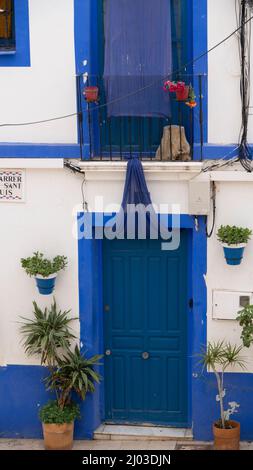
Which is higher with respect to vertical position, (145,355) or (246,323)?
(246,323)

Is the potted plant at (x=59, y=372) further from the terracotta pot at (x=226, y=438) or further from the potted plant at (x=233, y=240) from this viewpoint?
the potted plant at (x=233, y=240)

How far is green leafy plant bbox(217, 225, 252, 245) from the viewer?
10.5m

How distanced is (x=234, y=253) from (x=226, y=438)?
2292mm

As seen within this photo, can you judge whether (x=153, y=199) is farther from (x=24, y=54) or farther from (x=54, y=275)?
(x=24, y=54)

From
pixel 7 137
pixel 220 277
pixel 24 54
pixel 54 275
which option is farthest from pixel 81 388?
pixel 24 54

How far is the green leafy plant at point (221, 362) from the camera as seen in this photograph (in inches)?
425

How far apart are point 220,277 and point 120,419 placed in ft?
8.18

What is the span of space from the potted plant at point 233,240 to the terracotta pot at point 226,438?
2.09 meters

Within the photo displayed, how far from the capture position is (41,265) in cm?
1096

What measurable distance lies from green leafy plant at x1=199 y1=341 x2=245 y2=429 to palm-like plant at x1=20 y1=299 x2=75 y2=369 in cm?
178

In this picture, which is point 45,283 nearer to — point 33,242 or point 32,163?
point 33,242

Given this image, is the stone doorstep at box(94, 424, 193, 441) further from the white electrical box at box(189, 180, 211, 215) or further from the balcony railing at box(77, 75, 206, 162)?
the balcony railing at box(77, 75, 206, 162)

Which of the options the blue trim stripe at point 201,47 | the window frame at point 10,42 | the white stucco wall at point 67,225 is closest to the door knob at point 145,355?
the white stucco wall at point 67,225

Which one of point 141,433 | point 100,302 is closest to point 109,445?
point 141,433
